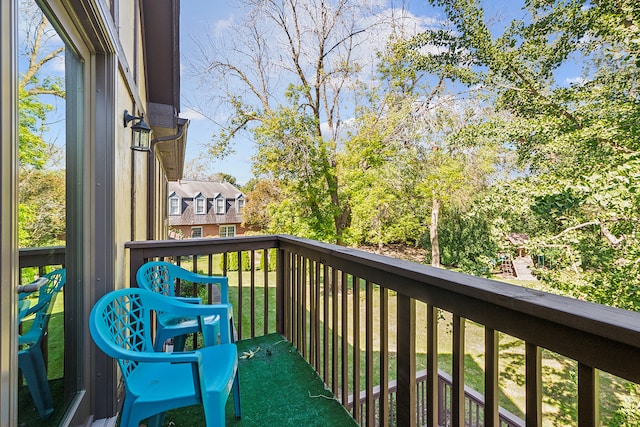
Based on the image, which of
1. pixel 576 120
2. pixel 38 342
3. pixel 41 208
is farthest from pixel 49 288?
pixel 576 120

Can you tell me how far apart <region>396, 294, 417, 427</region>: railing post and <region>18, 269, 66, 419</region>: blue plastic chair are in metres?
1.34

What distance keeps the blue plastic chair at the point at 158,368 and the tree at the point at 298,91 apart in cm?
744

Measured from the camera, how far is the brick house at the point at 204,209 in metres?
19.9

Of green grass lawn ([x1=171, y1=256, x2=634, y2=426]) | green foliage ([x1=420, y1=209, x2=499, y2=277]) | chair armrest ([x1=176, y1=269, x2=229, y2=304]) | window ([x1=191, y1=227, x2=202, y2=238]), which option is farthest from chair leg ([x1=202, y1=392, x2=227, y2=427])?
window ([x1=191, y1=227, x2=202, y2=238])

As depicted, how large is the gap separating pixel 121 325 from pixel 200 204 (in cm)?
2011

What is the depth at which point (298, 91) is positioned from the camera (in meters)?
9.63

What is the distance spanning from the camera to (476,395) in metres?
3.91

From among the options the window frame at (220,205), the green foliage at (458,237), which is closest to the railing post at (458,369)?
the green foliage at (458,237)

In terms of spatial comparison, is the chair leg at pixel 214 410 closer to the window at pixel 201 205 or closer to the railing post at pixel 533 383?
the railing post at pixel 533 383

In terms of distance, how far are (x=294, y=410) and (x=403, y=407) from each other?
0.85m

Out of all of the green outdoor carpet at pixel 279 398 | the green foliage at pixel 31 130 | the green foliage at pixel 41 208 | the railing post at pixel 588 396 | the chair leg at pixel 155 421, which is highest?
the green foliage at pixel 31 130

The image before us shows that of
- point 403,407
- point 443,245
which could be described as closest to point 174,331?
point 403,407

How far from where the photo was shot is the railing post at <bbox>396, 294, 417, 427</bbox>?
1396 mm

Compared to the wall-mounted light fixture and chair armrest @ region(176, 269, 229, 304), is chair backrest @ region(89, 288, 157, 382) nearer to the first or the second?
chair armrest @ region(176, 269, 229, 304)
